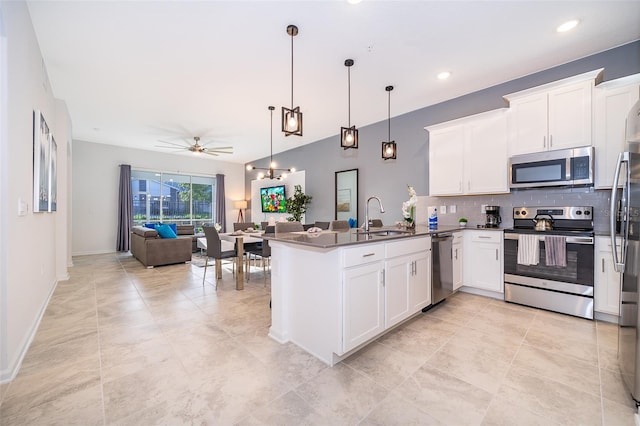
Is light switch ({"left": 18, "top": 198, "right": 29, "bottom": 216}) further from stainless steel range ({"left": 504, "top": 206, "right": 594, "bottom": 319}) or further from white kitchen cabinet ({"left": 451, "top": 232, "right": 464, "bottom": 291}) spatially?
stainless steel range ({"left": 504, "top": 206, "right": 594, "bottom": 319})

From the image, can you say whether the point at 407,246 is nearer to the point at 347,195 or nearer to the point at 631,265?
the point at 631,265

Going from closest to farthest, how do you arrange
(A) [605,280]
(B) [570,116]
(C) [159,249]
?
(A) [605,280]
(B) [570,116]
(C) [159,249]

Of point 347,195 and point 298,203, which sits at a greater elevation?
point 347,195

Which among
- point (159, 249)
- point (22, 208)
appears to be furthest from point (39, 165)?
point (159, 249)

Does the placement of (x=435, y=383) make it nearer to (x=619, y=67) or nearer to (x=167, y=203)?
(x=619, y=67)

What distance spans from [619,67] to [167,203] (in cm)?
969

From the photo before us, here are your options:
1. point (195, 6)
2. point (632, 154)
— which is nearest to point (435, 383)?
point (632, 154)

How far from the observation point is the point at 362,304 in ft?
6.66

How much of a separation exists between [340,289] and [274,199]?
651cm

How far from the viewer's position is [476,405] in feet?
5.09

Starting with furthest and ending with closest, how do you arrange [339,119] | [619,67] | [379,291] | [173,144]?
[173,144] → [339,119] → [619,67] → [379,291]

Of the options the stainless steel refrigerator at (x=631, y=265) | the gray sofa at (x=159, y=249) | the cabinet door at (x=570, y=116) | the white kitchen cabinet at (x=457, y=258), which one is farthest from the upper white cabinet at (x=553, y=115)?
the gray sofa at (x=159, y=249)

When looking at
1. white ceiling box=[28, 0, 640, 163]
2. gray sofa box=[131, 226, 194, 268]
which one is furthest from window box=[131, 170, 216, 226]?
white ceiling box=[28, 0, 640, 163]

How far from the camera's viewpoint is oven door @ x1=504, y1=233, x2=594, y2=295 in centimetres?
268
